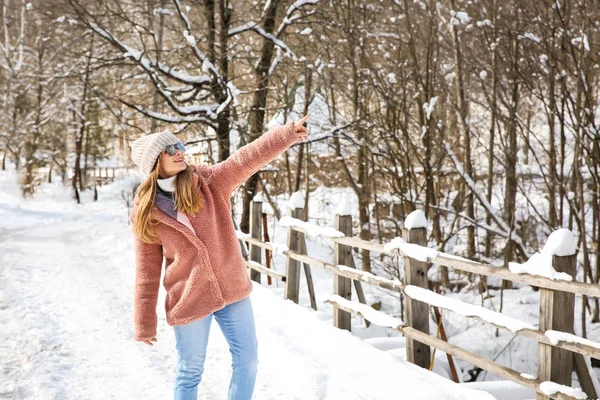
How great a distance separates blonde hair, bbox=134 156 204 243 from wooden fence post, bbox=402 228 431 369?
232 cm

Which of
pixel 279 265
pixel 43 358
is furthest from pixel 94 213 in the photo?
pixel 43 358

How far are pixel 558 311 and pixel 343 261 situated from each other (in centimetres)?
265

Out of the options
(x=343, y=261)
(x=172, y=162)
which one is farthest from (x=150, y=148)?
(x=343, y=261)

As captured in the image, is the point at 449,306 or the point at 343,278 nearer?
the point at 449,306

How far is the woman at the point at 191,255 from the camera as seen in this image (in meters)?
2.95

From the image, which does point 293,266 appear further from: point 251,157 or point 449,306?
point 251,157

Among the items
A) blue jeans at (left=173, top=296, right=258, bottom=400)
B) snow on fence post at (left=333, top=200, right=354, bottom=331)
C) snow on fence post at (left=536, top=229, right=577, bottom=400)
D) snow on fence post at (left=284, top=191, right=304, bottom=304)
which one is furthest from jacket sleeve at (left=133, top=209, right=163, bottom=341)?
snow on fence post at (left=284, top=191, right=304, bottom=304)

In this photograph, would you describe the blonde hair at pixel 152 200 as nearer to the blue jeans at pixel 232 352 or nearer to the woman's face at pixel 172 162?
the woman's face at pixel 172 162

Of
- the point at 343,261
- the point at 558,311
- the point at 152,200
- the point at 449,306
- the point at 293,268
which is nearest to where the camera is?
the point at 152,200

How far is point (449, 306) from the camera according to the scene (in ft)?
13.9

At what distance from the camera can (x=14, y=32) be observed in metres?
29.7

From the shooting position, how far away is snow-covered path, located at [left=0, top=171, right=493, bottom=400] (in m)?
4.14

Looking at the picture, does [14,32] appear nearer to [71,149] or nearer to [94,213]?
[71,149]

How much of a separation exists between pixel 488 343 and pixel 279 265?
649cm
